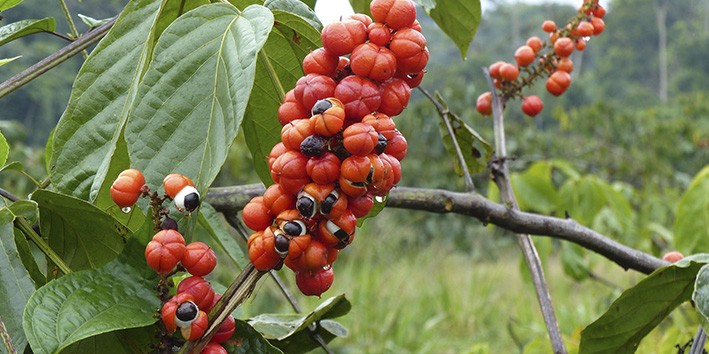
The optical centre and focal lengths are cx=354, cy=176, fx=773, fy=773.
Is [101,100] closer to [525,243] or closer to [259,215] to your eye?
[259,215]

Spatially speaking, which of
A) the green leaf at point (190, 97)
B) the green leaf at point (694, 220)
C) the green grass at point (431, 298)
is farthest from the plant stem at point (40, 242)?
the green grass at point (431, 298)

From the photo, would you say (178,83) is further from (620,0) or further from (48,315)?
(620,0)

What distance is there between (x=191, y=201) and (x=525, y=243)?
2.16 ft

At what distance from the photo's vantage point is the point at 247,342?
615 millimetres

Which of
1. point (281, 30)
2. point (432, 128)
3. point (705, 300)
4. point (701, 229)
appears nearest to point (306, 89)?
point (281, 30)

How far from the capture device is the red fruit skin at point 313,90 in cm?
54

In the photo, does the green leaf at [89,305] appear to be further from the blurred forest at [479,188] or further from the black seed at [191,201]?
the blurred forest at [479,188]

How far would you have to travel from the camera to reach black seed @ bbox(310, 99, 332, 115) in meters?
0.51

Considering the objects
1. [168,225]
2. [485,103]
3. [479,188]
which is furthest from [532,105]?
[479,188]

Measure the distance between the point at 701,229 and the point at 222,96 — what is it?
1.41m

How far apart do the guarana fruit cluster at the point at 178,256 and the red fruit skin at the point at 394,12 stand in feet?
0.61

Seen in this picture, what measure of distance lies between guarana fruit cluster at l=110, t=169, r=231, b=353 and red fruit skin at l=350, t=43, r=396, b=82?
143mm

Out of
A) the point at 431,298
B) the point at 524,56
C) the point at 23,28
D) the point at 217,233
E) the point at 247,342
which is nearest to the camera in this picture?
the point at 247,342

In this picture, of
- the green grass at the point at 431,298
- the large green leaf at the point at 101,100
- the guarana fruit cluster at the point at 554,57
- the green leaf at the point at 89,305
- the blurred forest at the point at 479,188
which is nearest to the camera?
the green leaf at the point at 89,305
